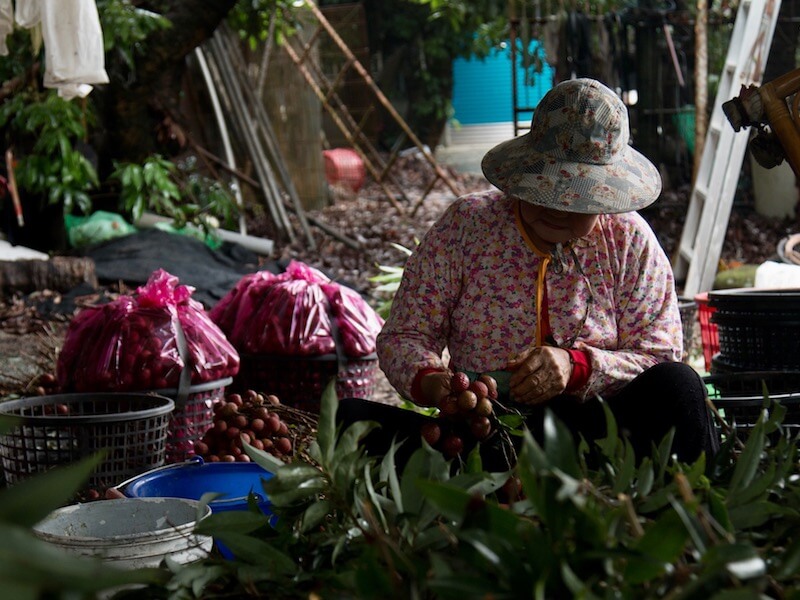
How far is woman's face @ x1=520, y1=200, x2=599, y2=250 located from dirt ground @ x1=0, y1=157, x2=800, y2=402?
2365mm

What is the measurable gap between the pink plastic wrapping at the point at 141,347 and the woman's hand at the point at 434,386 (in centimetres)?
109

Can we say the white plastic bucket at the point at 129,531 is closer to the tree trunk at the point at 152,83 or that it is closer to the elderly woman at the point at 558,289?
the elderly woman at the point at 558,289

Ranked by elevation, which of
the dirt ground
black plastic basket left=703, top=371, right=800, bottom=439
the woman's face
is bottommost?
the dirt ground

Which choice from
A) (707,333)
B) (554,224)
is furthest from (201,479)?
(707,333)

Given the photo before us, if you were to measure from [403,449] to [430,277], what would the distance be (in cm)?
42

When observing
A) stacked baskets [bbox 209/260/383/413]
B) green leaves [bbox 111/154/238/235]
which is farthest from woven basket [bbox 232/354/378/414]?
green leaves [bbox 111/154/238/235]

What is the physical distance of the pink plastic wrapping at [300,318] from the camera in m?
3.40

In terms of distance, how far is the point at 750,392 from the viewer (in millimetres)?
2588

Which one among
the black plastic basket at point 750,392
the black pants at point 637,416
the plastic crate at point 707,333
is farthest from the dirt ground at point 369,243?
the black pants at point 637,416

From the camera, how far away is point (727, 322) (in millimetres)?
2814

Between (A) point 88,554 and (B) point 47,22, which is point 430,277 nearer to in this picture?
(A) point 88,554

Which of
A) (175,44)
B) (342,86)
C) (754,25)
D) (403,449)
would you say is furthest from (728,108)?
(342,86)

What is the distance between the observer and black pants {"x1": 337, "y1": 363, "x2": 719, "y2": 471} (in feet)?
6.65

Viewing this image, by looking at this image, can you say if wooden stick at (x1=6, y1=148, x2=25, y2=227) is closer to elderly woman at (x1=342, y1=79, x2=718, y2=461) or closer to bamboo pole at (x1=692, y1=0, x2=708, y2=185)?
elderly woman at (x1=342, y1=79, x2=718, y2=461)
